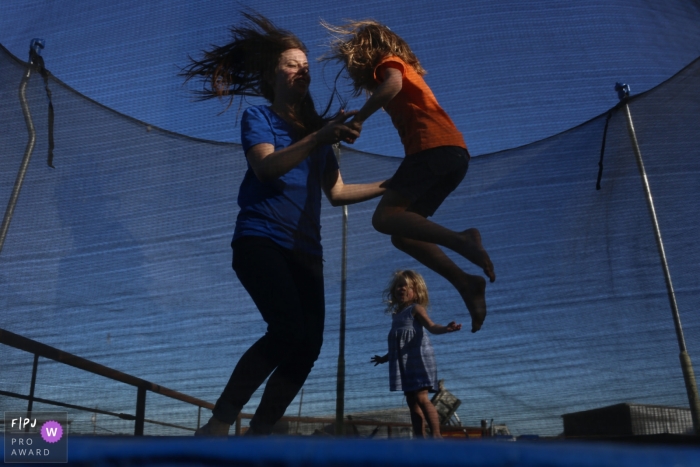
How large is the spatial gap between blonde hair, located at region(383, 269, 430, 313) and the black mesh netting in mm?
21

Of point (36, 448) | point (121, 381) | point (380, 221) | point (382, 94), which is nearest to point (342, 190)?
point (380, 221)

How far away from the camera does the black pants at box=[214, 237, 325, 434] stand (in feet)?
3.05

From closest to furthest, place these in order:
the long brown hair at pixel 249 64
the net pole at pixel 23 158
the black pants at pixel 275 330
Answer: the black pants at pixel 275 330, the long brown hair at pixel 249 64, the net pole at pixel 23 158

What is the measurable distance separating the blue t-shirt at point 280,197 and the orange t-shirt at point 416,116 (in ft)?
0.54

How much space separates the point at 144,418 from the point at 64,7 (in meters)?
0.94

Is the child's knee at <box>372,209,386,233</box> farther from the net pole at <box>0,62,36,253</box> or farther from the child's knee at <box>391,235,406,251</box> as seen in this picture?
the net pole at <box>0,62,36,253</box>

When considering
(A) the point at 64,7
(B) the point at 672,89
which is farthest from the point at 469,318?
(A) the point at 64,7

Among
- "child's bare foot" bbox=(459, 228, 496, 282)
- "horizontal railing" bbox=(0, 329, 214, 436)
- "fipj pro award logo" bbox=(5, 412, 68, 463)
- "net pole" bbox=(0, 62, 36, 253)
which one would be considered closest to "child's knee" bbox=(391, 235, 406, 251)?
"child's bare foot" bbox=(459, 228, 496, 282)

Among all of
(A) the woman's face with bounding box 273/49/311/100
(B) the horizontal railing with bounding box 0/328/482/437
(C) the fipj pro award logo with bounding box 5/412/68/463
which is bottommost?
(C) the fipj pro award logo with bounding box 5/412/68/463

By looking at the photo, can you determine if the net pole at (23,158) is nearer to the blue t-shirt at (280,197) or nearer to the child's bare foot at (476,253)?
the blue t-shirt at (280,197)

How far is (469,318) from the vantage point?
1092mm

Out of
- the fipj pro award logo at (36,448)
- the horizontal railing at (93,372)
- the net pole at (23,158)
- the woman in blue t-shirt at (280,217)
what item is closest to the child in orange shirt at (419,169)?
the woman in blue t-shirt at (280,217)

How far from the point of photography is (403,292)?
1139 millimetres

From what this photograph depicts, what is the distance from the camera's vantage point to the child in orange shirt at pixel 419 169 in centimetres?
101
